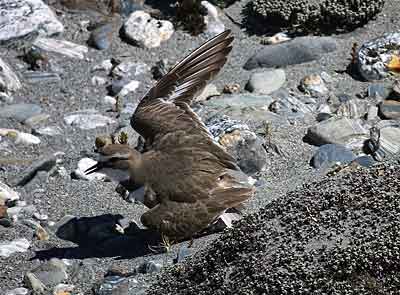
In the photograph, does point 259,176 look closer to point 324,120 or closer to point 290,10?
point 324,120

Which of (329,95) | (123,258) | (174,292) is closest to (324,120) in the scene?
(329,95)

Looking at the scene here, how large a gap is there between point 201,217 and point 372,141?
7.72 feet

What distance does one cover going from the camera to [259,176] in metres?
9.77

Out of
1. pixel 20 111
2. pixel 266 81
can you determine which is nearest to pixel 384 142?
pixel 266 81

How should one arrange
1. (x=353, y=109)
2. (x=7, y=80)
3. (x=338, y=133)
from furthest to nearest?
(x=7, y=80)
(x=353, y=109)
(x=338, y=133)

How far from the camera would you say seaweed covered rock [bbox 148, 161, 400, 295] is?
6.58m

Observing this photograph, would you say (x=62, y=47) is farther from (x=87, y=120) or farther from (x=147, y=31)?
(x=87, y=120)

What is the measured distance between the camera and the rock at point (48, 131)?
36.5 ft

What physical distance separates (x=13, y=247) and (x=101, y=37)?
4.39 meters

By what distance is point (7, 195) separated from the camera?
978cm

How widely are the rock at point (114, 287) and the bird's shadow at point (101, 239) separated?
19.1 inches

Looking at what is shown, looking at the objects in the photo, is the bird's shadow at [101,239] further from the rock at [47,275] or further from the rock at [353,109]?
the rock at [353,109]

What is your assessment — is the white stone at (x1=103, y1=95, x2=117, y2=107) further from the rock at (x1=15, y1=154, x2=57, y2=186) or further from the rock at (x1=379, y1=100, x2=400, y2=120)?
the rock at (x1=379, y1=100, x2=400, y2=120)

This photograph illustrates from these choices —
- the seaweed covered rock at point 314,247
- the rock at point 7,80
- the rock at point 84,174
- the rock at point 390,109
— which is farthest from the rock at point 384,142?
the rock at point 7,80
